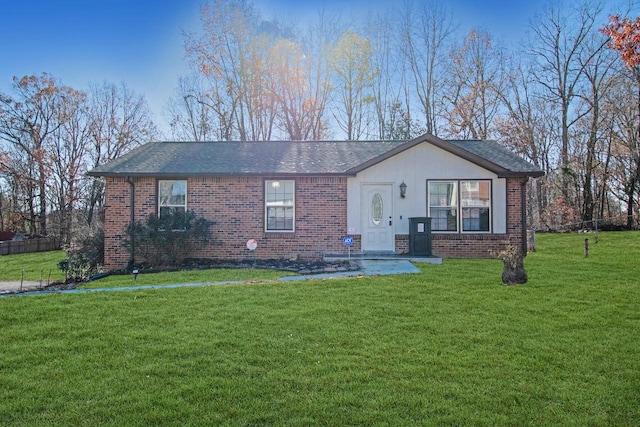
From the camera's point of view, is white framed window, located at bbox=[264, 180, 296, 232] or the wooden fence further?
the wooden fence

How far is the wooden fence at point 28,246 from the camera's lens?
18703mm

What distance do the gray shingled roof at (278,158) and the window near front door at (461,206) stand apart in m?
0.80

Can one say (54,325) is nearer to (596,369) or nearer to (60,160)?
(596,369)

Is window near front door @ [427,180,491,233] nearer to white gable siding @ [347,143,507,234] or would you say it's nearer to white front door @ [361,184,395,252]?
white gable siding @ [347,143,507,234]

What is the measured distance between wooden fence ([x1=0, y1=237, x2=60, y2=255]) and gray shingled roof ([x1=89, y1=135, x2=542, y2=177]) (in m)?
10.7

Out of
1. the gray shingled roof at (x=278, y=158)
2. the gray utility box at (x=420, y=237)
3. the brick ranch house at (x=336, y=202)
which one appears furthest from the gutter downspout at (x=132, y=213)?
the gray utility box at (x=420, y=237)

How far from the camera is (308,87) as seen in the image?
968 inches

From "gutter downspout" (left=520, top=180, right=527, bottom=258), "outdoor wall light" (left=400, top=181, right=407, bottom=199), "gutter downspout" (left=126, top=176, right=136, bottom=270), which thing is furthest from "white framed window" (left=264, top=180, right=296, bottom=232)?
"gutter downspout" (left=520, top=180, right=527, bottom=258)

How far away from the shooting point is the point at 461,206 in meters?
11.6

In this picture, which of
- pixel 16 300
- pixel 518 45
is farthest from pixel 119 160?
pixel 518 45

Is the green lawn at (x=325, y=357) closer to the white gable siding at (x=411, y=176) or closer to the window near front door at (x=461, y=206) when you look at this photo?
the window near front door at (x=461, y=206)

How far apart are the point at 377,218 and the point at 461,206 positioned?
8.51 ft

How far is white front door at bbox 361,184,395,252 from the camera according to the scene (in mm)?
11695

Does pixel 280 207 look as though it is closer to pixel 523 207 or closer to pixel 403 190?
pixel 403 190
